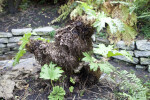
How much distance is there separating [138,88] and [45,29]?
312 centimetres

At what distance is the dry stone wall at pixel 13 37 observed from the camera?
169 inches

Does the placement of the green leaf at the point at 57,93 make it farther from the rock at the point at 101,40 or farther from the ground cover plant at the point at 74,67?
the rock at the point at 101,40

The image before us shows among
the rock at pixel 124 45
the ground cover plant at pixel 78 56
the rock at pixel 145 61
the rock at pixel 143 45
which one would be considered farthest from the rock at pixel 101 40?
the ground cover plant at pixel 78 56

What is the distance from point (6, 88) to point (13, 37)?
8.45 feet

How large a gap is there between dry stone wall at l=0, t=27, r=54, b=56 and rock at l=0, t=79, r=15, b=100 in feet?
7.45

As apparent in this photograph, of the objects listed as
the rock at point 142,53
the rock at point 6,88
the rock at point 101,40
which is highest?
the rock at point 101,40

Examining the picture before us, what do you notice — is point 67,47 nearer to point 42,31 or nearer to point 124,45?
point 124,45

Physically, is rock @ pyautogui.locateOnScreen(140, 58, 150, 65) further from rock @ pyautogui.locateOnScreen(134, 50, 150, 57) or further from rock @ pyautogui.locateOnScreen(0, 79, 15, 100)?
rock @ pyautogui.locateOnScreen(0, 79, 15, 100)

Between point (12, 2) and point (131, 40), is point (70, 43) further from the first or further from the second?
point (12, 2)

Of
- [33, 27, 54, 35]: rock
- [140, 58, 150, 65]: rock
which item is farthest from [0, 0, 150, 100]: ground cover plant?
[33, 27, 54, 35]: rock

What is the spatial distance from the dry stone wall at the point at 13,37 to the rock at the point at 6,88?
2.27 metres

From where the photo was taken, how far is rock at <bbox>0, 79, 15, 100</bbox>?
6.49 ft

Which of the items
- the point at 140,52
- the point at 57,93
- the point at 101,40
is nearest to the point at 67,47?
the point at 57,93

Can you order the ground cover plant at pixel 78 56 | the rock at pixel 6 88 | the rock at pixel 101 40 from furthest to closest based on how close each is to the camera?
the rock at pixel 101 40 < the rock at pixel 6 88 < the ground cover plant at pixel 78 56
